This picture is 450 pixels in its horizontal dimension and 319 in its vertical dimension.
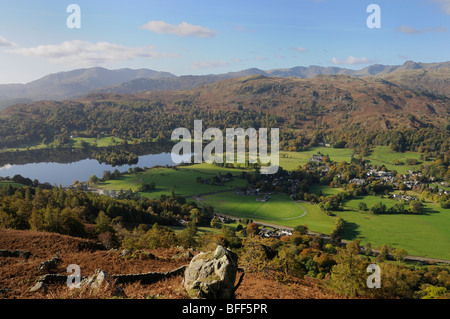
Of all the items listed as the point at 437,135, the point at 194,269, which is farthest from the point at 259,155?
the point at 194,269

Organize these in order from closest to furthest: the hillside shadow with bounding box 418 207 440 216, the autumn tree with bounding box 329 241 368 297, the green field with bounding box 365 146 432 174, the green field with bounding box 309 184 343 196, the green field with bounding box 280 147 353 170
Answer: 1. the autumn tree with bounding box 329 241 368 297
2. the hillside shadow with bounding box 418 207 440 216
3. the green field with bounding box 309 184 343 196
4. the green field with bounding box 365 146 432 174
5. the green field with bounding box 280 147 353 170

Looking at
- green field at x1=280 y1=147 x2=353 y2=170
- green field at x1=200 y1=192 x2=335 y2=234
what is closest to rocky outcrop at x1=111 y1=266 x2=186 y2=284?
green field at x1=200 y1=192 x2=335 y2=234

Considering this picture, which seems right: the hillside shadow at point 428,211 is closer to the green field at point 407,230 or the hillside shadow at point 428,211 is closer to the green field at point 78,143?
the green field at point 407,230

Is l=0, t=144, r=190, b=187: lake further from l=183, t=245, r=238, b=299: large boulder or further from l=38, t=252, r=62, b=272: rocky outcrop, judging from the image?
l=183, t=245, r=238, b=299: large boulder

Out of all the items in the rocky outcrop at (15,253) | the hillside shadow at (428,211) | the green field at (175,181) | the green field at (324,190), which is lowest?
the hillside shadow at (428,211)

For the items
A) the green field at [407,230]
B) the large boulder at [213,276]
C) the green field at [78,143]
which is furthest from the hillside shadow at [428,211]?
the green field at [78,143]
